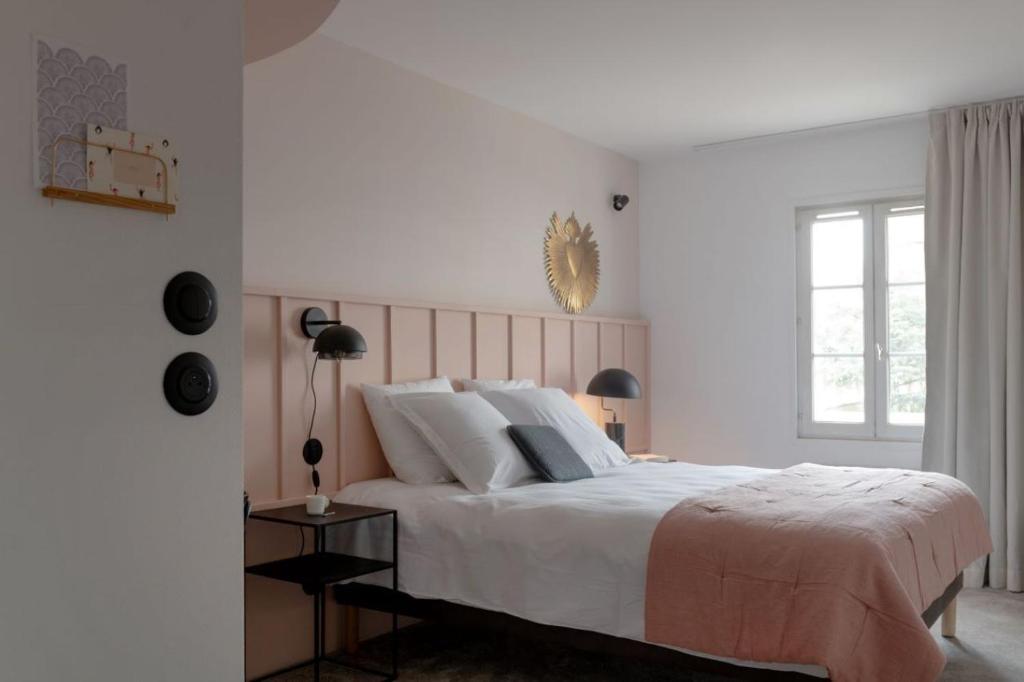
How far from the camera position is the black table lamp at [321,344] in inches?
130

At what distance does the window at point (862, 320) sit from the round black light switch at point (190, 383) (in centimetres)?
452

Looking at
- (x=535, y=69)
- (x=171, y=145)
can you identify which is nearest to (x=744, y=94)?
Answer: (x=535, y=69)

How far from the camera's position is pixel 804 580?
2457 millimetres

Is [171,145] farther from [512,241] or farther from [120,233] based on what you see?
[512,241]

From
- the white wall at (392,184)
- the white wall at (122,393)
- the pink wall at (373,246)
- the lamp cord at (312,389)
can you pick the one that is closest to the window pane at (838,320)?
the pink wall at (373,246)

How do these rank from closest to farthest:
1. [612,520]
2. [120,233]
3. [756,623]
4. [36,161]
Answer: [36,161], [120,233], [756,623], [612,520]

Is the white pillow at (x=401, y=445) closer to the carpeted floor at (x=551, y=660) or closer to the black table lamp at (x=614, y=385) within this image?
the carpeted floor at (x=551, y=660)

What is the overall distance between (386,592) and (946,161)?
12.3 ft

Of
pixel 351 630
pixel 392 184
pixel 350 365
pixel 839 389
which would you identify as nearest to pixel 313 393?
pixel 350 365

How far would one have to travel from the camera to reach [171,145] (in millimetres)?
1675

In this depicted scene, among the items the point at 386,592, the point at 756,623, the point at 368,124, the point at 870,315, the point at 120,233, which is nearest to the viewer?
the point at 120,233

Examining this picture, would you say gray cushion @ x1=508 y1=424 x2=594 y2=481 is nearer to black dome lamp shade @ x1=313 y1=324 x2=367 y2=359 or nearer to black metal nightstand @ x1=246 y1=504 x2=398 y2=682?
black metal nightstand @ x1=246 y1=504 x2=398 y2=682

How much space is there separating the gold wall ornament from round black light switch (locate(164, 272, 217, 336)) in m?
3.52

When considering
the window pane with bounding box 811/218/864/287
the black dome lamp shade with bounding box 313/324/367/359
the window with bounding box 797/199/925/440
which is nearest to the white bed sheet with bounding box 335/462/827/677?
the black dome lamp shade with bounding box 313/324/367/359
